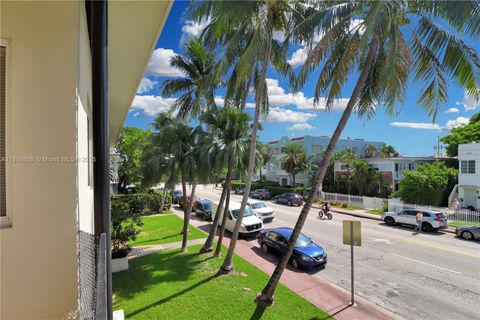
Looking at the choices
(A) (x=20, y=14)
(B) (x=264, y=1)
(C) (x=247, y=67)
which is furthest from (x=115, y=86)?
(B) (x=264, y=1)

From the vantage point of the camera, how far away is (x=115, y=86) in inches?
218

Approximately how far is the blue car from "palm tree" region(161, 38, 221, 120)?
7250 millimetres

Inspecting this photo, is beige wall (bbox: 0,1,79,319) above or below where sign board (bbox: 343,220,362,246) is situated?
above

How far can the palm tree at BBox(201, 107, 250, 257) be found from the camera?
10.2 meters

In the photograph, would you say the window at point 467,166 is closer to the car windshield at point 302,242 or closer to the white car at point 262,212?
the white car at point 262,212

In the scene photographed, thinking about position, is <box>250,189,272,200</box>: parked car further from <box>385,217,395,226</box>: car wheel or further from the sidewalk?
the sidewalk

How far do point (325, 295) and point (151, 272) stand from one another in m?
6.00

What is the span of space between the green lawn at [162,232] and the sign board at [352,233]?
8921 mm

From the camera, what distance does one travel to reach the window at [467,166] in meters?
24.4

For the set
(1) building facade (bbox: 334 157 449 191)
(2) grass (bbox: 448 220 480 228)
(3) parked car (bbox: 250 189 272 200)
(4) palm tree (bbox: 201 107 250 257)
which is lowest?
(3) parked car (bbox: 250 189 272 200)

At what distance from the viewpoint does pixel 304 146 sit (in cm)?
4522

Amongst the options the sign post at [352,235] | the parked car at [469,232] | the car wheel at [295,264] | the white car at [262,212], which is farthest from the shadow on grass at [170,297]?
the parked car at [469,232]

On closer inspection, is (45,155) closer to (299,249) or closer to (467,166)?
(299,249)

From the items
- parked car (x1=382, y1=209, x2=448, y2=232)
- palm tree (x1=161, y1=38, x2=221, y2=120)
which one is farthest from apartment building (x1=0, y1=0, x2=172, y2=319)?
parked car (x1=382, y1=209, x2=448, y2=232)
